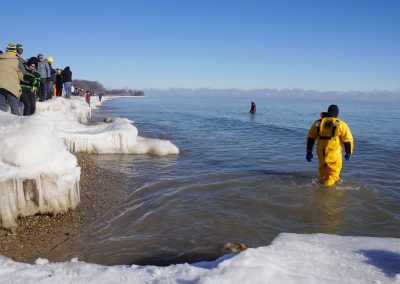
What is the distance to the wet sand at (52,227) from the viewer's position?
16.5 feet

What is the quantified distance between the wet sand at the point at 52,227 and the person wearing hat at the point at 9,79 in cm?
259

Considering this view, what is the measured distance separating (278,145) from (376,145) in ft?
16.0

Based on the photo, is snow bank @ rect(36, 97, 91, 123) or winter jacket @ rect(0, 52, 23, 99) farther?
snow bank @ rect(36, 97, 91, 123)

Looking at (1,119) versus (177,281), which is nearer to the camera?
(177,281)

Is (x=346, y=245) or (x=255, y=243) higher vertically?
(x=346, y=245)

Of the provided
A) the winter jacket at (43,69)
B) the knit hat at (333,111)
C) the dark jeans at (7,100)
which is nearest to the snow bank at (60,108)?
the winter jacket at (43,69)

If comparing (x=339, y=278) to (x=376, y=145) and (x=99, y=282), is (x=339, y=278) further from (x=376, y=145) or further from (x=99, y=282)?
(x=376, y=145)

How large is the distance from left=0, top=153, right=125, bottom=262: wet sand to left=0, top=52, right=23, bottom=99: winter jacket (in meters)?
2.76

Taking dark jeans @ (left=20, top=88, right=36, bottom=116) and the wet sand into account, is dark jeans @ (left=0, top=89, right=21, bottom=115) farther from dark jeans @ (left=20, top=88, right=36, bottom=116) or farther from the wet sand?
the wet sand

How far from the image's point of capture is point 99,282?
143 inches

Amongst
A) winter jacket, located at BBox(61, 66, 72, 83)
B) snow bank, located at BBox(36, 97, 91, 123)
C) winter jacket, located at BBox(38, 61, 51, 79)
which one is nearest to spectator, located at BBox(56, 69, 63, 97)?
winter jacket, located at BBox(61, 66, 72, 83)

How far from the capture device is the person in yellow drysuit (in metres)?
8.38

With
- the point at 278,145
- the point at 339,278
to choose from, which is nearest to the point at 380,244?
the point at 339,278

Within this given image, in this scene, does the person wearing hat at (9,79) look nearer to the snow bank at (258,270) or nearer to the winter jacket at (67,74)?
the snow bank at (258,270)
